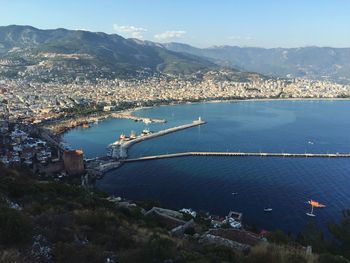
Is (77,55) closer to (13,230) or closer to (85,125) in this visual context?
(85,125)

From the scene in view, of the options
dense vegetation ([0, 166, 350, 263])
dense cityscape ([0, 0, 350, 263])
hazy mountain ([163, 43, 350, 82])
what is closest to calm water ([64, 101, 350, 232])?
dense cityscape ([0, 0, 350, 263])

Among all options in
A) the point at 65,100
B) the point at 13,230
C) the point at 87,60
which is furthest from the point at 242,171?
the point at 87,60

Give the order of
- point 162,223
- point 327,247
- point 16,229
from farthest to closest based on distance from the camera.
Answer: point 162,223, point 327,247, point 16,229

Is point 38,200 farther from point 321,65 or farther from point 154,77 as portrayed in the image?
point 321,65

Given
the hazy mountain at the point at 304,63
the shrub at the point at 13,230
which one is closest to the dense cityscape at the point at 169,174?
the shrub at the point at 13,230

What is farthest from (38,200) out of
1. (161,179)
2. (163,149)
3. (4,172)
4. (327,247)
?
(163,149)
